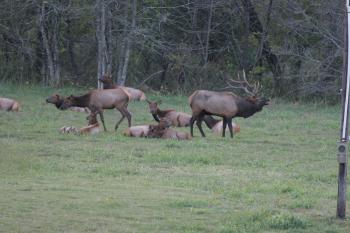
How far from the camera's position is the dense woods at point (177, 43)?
28375 millimetres

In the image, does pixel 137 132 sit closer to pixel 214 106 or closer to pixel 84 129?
pixel 84 129

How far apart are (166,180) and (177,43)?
62.7 feet

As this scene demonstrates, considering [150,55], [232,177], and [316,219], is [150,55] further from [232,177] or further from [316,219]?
[316,219]

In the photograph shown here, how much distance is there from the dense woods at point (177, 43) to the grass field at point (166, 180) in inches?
284

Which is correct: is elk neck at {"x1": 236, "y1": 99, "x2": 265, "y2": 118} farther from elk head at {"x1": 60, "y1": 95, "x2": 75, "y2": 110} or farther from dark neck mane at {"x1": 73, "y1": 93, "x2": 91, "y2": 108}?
elk head at {"x1": 60, "y1": 95, "x2": 75, "y2": 110}

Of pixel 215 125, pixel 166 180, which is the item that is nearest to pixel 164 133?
pixel 215 125

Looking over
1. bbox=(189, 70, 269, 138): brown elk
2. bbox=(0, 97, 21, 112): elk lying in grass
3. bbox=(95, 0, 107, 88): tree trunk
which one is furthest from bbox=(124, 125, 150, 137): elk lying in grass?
bbox=(95, 0, 107, 88): tree trunk

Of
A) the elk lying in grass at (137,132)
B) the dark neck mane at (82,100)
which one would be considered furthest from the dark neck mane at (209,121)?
the dark neck mane at (82,100)

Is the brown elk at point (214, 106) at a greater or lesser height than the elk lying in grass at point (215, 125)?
greater

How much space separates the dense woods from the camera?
28.4m

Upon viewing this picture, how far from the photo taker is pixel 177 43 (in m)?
31.5

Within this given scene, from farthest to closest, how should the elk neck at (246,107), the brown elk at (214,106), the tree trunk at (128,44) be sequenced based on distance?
the tree trunk at (128,44), the elk neck at (246,107), the brown elk at (214,106)

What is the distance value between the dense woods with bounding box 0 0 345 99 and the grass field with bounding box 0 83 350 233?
7204 millimetres

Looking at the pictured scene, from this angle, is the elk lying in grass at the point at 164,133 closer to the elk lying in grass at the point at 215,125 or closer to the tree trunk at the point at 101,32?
the elk lying in grass at the point at 215,125
